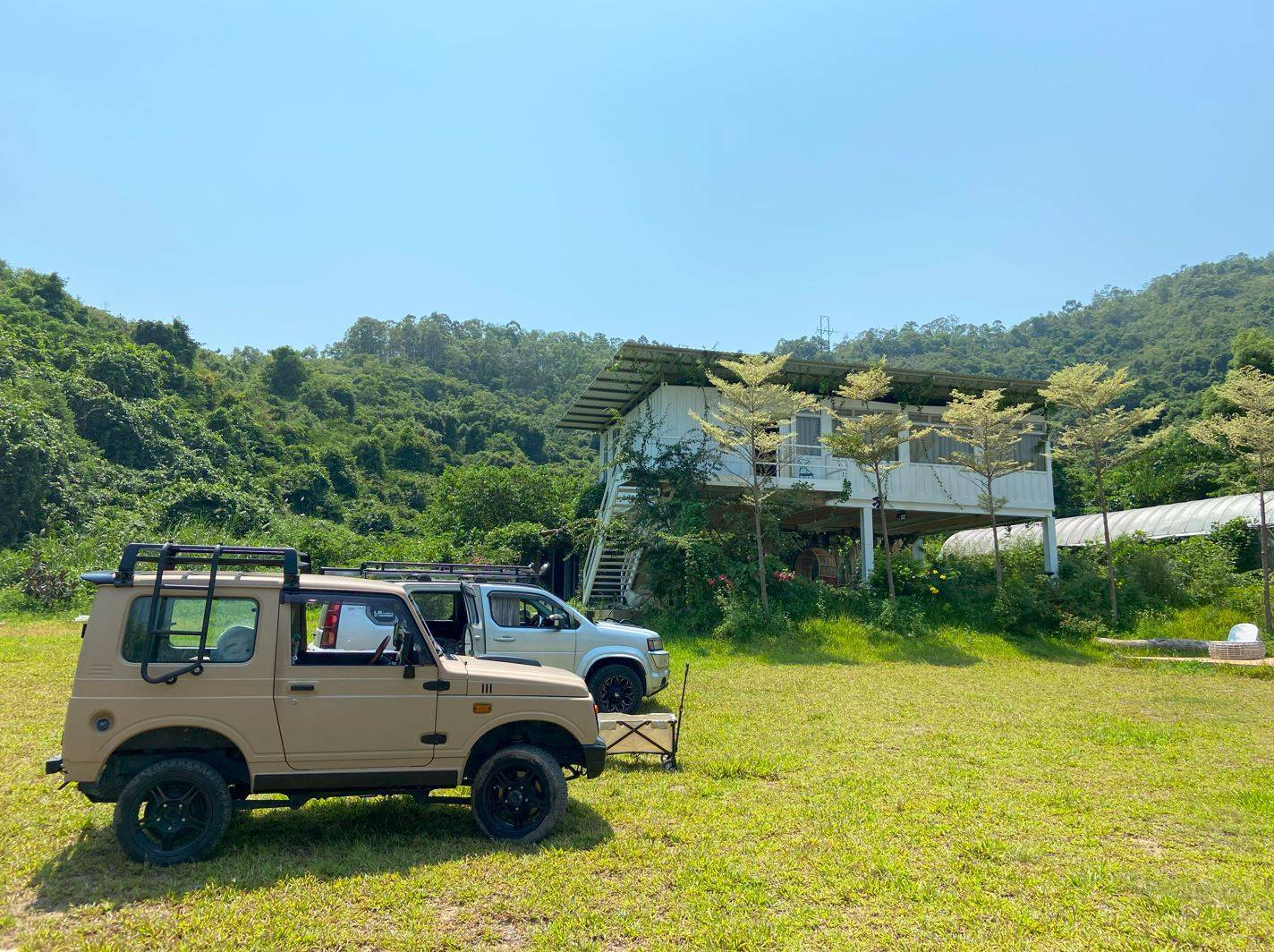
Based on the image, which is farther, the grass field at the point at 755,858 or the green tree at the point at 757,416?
Result: the green tree at the point at 757,416

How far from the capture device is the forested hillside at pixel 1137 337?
54.0 m

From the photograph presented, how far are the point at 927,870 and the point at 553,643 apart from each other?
5.85 meters

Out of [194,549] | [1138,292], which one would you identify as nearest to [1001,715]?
[194,549]

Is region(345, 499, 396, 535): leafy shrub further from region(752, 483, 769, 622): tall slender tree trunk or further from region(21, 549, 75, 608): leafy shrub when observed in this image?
region(752, 483, 769, 622): tall slender tree trunk

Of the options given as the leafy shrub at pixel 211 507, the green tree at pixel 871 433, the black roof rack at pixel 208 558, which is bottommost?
the black roof rack at pixel 208 558

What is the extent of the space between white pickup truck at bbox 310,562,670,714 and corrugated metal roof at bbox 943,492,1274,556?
62.6 ft

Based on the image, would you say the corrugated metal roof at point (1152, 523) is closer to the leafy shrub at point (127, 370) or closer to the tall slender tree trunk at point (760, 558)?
the tall slender tree trunk at point (760, 558)

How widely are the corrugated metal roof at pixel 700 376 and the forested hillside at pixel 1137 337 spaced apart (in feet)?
69.0

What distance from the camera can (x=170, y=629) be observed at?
213 inches

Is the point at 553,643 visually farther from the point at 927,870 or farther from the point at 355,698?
the point at 927,870

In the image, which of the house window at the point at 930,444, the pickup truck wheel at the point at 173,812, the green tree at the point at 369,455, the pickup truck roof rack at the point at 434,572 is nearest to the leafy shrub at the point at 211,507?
the green tree at the point at 369,455

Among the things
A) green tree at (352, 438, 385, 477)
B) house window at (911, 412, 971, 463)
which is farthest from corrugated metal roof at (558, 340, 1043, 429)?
green tree at (352, 438, 385, 477)

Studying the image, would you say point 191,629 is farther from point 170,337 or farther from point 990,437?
point 170,337

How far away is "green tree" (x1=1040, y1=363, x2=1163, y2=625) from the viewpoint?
2005 cm
